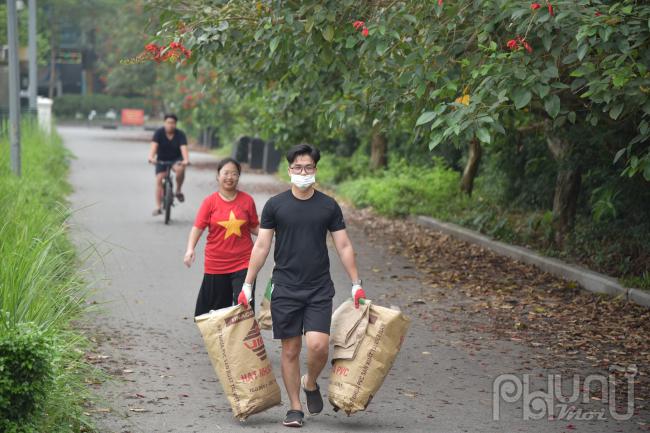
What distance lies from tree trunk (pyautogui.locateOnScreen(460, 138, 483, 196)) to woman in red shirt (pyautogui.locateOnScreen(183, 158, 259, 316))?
12326 mm

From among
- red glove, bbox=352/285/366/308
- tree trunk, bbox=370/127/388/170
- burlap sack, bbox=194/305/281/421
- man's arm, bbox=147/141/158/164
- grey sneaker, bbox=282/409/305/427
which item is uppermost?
red glove, bbox=352/285/366/308

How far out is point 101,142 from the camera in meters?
52.4

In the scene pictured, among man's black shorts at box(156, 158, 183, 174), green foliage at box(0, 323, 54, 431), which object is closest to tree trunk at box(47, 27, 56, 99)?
man's black shorts at box(156, 158, 183, 174)

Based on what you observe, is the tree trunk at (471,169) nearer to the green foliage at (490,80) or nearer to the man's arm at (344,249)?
the green foliage at (490,80)

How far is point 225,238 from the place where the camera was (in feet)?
28.2

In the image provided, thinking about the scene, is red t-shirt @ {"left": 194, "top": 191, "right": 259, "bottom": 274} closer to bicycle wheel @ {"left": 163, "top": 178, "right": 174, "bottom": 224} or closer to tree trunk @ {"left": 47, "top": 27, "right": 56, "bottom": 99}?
bicycle wheel @ {"left": 163, "top": 178, "right": 174, "bottom": 224}

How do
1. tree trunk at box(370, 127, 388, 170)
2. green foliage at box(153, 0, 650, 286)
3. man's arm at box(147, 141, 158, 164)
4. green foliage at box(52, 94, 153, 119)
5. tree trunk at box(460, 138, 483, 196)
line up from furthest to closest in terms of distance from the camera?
1. green foliage at box(52, 94, 153, 119)
2. tree trunk at box(370, 127, 388, 170)
3. tree trunk at box(460, 138, 483, 196)
4. man's arm at box(147, 141, 158, 164)
5. green foliage at box(153, 0, 650, 286)

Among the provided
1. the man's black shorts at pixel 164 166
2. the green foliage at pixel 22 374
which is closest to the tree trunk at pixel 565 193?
the man's black shorts at pixel 164 166

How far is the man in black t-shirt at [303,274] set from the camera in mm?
6918

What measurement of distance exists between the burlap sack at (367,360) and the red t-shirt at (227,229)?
6.45 feet

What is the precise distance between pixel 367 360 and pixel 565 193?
346 inches

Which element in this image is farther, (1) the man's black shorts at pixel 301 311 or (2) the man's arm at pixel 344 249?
(2) the man's arm at pixel 344 249

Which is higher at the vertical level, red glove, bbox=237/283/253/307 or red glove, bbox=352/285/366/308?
red glove, bbox=352/285/366/308

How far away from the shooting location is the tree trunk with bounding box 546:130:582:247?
1475 cm
